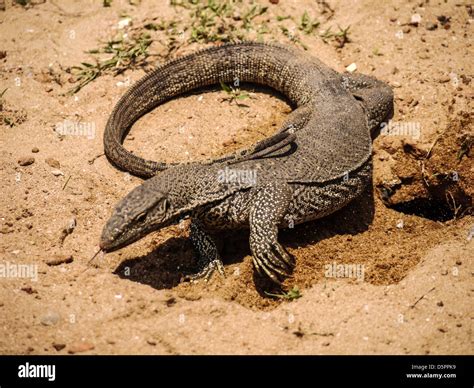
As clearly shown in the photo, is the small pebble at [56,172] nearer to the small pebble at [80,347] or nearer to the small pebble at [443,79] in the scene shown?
the small pebble at [80,347]

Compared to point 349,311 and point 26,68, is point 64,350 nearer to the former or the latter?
point 349,311

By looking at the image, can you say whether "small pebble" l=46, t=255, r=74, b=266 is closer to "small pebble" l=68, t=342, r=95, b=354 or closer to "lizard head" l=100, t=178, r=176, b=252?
"lizard head" l=100, t=178, r=176, b=252

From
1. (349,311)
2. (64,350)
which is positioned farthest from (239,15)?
(64,350)

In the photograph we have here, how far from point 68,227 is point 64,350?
63.2 inches

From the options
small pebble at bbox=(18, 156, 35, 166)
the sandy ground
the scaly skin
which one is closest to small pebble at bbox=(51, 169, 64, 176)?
the sandy ground

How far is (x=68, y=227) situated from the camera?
20.0 feet
